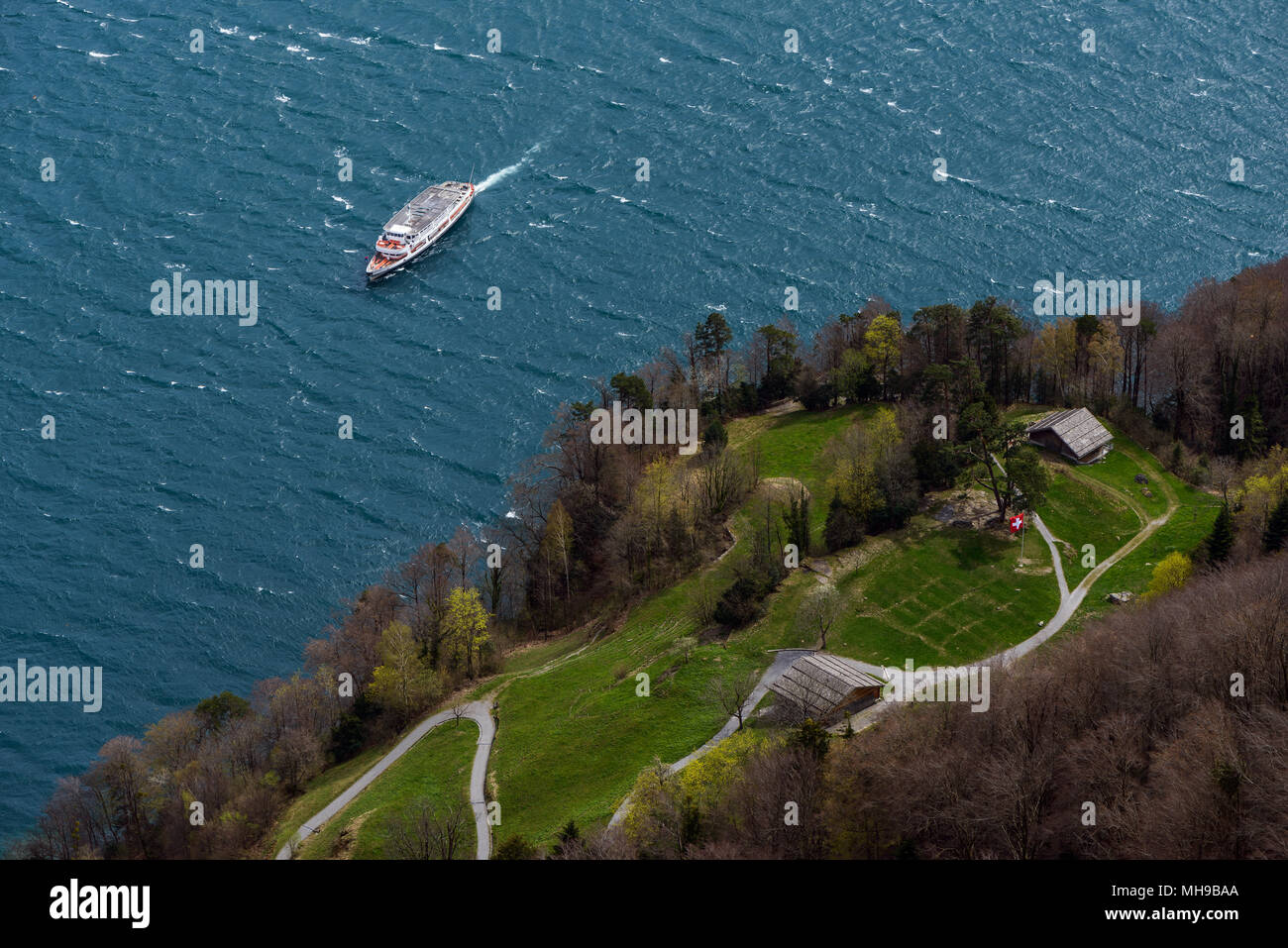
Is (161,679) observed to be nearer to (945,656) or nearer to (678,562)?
(678,562)

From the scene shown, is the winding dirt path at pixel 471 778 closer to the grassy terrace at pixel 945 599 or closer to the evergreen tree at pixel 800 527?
the grassy terrace at pixel 945 599

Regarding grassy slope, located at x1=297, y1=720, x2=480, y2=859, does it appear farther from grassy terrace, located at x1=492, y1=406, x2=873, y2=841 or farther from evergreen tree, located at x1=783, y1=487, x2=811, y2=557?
evergreen tree, located at x1=783, y1=487, x2=811, y2=557

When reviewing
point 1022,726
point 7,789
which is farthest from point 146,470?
point 1022,726

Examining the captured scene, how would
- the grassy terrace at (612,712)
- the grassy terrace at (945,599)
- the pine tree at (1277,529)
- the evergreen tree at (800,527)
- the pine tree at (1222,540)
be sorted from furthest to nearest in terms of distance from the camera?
the evergreen tree at (800,527), the grassy terrace at (945,599), the pine tree at (1222,540), the pine tree at (1277,529), the grassy terrace at (612,712)

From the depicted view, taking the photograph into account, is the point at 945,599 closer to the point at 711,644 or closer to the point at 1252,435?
the point at 711,644

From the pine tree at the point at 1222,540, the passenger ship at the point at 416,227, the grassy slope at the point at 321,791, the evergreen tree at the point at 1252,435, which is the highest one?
the passenger ship at the point at 416,227

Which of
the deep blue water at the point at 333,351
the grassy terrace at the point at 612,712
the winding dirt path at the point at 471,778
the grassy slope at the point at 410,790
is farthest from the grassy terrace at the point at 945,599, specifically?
the deep blue water at the point at 333,351

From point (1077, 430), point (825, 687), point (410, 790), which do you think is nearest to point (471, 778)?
point (410, 790)
